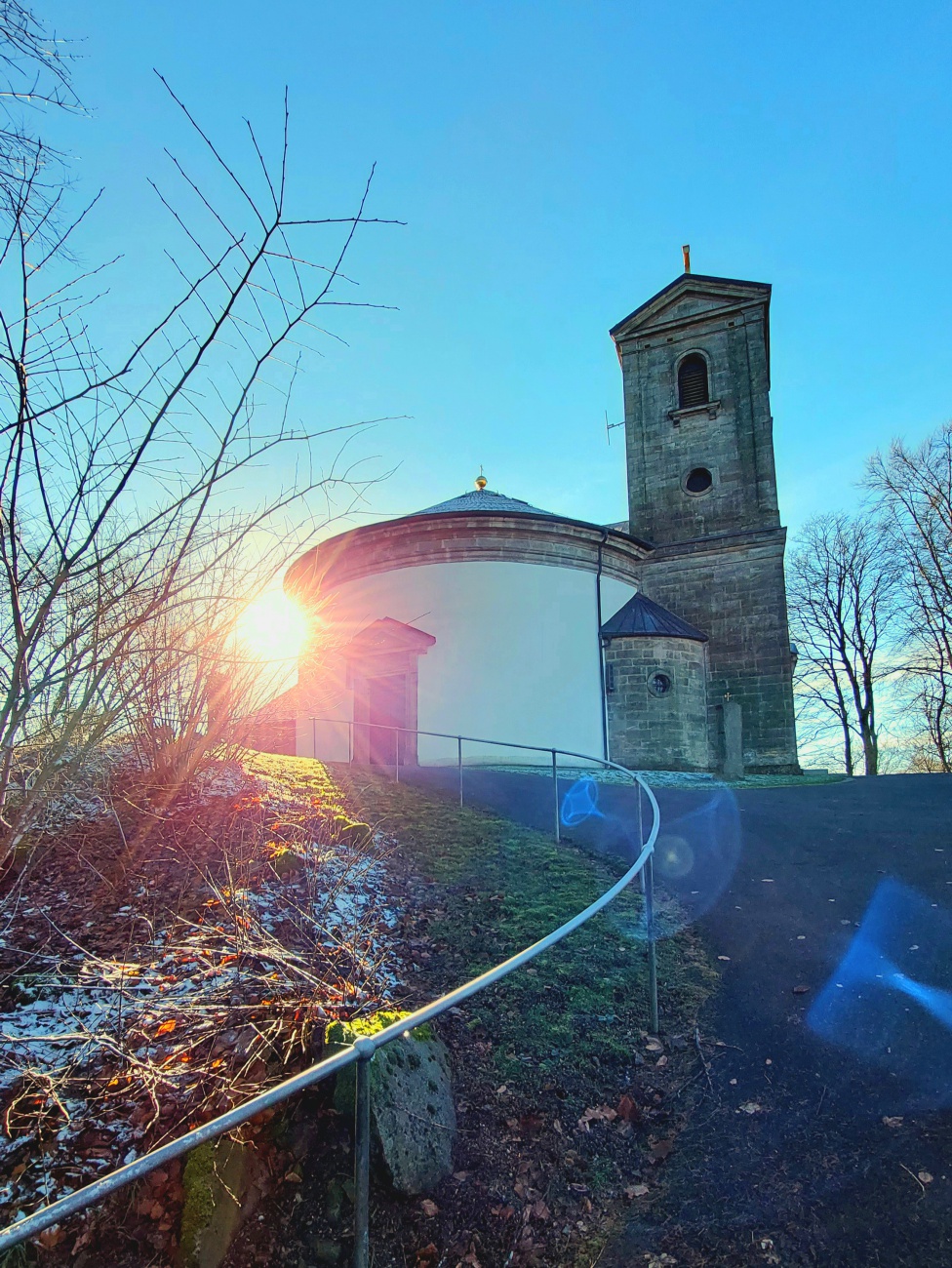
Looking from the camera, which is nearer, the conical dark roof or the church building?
the church building

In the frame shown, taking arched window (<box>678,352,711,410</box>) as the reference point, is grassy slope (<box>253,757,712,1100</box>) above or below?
below

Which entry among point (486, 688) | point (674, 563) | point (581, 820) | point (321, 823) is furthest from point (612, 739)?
point (321, 823)

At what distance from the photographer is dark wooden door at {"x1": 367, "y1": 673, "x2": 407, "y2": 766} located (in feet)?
52.3

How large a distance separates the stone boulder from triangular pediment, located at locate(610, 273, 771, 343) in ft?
68.9

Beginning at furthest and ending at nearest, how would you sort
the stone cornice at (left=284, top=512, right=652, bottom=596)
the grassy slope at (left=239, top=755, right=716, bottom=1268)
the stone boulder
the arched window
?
the arched window, the stone cornice at (left=284, top=512, right=652, bottom=596), the stone boulder, the grassy slope at (left=239, top=755, right=716, bottom=1268)

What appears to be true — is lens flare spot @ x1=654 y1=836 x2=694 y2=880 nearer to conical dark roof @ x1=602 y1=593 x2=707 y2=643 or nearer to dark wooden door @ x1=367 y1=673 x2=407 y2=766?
conical dark roof @ x1=602 y1=593 x2=707 y2=643

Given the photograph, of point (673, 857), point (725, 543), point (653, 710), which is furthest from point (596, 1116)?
point (725, 543)

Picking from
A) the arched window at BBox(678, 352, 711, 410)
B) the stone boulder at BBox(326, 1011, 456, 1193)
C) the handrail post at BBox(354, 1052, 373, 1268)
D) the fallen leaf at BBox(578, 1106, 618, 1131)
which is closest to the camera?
the handrail post at BBox(354, 1052, 373, 1268)

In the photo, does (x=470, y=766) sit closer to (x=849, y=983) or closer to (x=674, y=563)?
(x=674, y=563)

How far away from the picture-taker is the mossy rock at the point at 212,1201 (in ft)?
8.07

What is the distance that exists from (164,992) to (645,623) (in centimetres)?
1397

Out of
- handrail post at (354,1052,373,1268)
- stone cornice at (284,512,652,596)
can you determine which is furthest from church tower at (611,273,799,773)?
handrail post at (354,1052,373,1268)

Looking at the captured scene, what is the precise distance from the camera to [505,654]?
15250 millimetres

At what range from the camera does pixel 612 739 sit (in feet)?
50.8
